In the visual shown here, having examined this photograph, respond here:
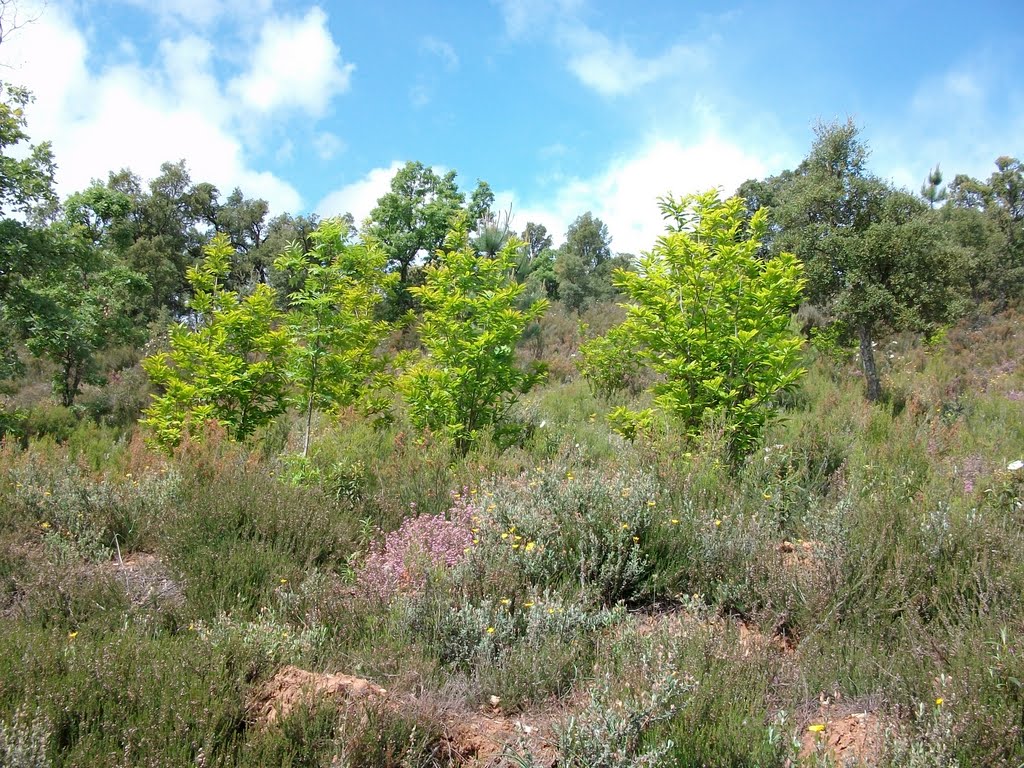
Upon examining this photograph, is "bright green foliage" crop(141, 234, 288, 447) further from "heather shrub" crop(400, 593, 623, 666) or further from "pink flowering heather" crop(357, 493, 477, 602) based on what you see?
"heather shrub" crop(400, 593, 623, 666)

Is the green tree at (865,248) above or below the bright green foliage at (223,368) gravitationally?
above

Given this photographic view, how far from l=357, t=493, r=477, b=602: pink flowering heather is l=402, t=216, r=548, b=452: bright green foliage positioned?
2518 millimetres

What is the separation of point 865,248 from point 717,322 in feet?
25.9

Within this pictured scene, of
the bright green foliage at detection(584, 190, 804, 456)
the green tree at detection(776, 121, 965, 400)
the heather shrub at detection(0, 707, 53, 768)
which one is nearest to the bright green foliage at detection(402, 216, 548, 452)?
the bright green foliage at detection(584, 190, 804, 456)

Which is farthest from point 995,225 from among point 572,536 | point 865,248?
point 572,536

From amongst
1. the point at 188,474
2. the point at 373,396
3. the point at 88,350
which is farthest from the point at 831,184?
the point at 88,350

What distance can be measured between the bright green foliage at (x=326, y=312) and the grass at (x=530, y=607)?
4.25 feet

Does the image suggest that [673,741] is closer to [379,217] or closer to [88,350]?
[88,350]

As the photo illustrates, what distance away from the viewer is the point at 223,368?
802 cm

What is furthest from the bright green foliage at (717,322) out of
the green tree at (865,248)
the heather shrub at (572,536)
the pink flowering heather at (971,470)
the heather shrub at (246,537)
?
the green tree at (865,248)

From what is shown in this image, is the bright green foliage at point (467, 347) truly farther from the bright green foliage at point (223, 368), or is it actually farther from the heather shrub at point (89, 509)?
the heather shrub at point (89, 509)

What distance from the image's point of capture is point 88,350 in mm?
15031

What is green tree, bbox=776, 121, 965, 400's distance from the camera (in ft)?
41.2

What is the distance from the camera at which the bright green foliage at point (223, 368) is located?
8070mm
